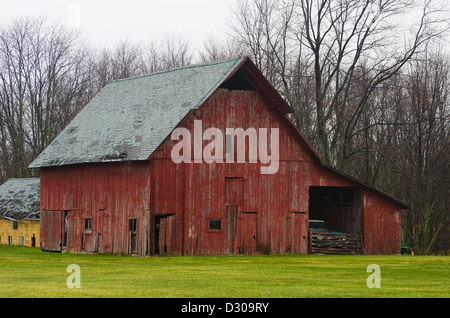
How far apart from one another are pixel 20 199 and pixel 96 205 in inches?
734

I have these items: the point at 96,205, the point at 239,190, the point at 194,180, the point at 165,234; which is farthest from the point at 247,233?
the point at 96,205

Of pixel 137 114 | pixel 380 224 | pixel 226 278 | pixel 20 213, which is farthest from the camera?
pixel 20 213

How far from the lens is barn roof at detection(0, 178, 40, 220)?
2153 inches

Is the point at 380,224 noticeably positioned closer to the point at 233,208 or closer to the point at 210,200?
the point at 233,208

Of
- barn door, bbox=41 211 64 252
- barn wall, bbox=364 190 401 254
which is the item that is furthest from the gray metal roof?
barn wall, bbox=364 190 401 254

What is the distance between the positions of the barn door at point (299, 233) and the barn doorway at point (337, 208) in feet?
10.2

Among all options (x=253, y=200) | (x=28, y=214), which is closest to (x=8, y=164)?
(x=28, y=214)

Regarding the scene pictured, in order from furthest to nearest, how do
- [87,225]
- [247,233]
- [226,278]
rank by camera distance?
[87,225]
[247,233]
[226,278]

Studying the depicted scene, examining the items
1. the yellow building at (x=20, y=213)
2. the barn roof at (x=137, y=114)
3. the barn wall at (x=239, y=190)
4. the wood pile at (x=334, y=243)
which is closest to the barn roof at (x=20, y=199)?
the yellow building at (x=20, y=213)

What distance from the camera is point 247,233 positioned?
39000mm

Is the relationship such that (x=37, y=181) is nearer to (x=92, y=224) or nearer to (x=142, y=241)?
(x=92, y=224)

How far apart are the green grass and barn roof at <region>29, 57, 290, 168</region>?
17.7 ft

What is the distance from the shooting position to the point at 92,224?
1592 inches

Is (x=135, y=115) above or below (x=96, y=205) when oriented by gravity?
above
